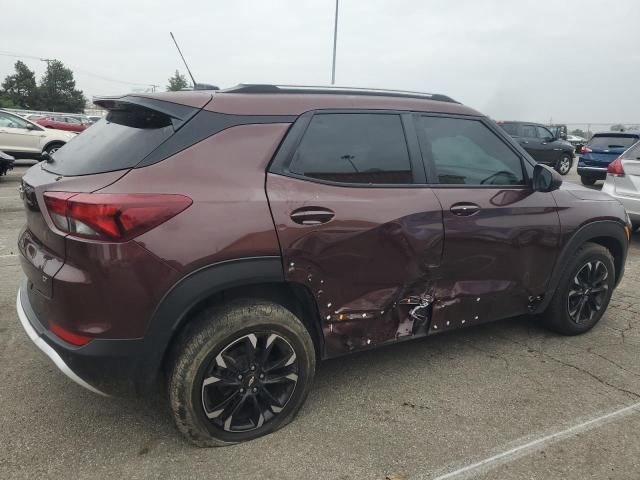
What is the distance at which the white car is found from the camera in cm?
1280

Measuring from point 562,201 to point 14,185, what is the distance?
36.7 ft

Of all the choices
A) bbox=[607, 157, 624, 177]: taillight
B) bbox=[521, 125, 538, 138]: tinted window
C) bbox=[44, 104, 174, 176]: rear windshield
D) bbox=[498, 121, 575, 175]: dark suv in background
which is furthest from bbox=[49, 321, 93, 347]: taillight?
bbox=[521, 125, 538, 138]: tinted window

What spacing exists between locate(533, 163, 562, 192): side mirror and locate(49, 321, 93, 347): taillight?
2777 mm

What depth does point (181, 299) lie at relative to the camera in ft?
7.23

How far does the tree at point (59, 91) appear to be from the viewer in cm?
6347

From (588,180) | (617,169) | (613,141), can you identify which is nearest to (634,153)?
(617,169)

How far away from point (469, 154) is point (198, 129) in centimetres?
171

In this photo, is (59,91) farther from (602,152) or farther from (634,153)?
(634,153)

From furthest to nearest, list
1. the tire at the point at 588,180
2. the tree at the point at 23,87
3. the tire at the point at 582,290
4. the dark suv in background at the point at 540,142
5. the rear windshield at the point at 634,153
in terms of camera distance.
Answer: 1. the tree at the point at 23,87
2. the dark suv in background at the point at 540,142
3. the tire at the point at 588,180
4. the rear windshield at the point at 634,153
5. the tire at the point at 582,290

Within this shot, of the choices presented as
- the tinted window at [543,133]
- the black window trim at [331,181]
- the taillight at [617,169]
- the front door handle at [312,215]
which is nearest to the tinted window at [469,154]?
the black window trim at [331,181]

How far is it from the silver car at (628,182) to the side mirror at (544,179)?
13.8 ft

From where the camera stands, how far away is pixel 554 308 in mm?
3715

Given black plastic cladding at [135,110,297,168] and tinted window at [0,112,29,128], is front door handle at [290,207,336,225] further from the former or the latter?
tinted window at [0,112,29,128]

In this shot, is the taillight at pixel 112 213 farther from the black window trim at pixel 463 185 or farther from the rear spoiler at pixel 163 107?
the black window trim at pixel 463 185
